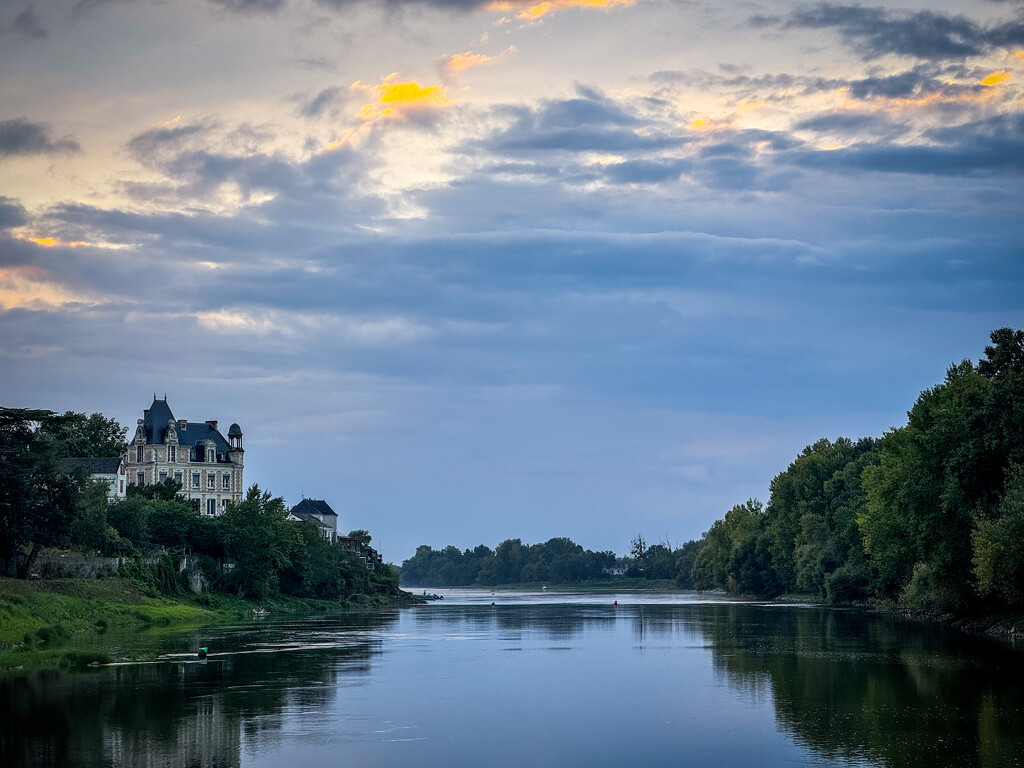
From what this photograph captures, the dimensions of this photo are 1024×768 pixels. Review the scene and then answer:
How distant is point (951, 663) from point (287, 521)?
85.8 meters

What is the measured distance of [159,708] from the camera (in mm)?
36750

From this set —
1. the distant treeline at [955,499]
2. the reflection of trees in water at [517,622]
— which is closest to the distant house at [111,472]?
the reflection of trees in water at [517,622]

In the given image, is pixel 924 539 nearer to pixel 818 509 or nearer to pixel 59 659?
pixel 59 659

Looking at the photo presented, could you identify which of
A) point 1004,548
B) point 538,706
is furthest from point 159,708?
point 1004,548

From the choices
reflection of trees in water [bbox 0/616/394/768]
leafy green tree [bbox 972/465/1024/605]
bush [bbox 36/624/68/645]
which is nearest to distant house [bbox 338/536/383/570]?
bush [bbox 36/624/68/645]

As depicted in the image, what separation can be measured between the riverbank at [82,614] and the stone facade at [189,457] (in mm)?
24990

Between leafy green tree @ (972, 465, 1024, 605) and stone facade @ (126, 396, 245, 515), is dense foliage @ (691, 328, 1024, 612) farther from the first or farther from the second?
stone facade @ (126, 396, 245, 515)

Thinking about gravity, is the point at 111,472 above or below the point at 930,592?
above

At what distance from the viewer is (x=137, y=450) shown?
420 ft

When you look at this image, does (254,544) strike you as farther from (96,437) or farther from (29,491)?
(96,437)

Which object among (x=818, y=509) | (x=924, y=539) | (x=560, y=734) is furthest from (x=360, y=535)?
(x=560, y=734)

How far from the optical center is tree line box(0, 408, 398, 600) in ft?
240

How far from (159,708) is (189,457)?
3837 inches

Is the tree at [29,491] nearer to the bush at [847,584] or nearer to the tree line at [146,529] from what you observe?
the tree line at [146,529]
